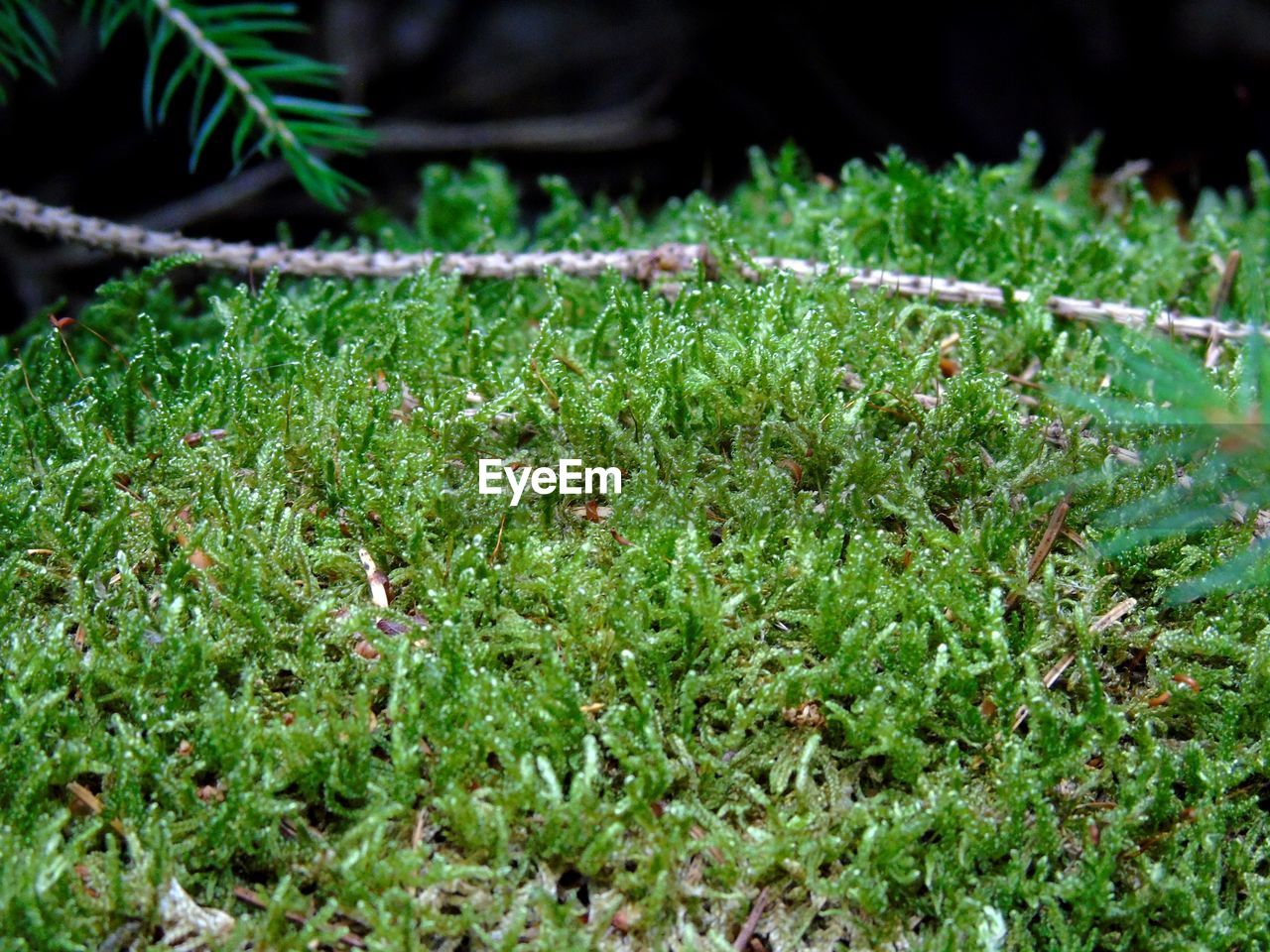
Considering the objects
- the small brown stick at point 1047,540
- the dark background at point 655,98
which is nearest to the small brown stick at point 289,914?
the small brown stick at point 1047,540

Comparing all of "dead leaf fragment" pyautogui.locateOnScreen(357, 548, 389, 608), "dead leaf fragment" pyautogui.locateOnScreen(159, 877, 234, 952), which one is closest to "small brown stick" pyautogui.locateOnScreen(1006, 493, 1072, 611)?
"dead leaf fragment" pyautogui.locateOnScreen(357, 548, 389, 608)

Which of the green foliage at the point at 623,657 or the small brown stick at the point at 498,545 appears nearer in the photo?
the green foliage at the point at 623,657

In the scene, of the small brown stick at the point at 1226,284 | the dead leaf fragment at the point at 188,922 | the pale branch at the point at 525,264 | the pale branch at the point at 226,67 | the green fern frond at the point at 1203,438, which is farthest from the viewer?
the pale branch at the point at 226,67

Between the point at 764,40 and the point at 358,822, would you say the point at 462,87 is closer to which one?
the point at 764,40

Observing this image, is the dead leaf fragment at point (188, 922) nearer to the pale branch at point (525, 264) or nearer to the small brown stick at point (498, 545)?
the small brown stick at point (498, 545)

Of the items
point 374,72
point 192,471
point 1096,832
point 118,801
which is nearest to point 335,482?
point 192,471
